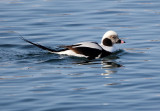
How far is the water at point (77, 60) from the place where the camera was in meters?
8.49

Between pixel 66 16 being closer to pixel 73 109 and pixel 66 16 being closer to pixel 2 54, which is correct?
pixel 2 54

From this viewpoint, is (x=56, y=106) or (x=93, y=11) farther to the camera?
(x=93, y=11)

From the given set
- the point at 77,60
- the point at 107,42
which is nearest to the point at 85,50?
the point at 77,60

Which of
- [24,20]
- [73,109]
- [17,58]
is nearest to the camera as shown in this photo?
[73,109]

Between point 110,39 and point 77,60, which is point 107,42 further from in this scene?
point 77,60

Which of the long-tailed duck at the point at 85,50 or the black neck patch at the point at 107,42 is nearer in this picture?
the long-tailed duck at the point at 85,50

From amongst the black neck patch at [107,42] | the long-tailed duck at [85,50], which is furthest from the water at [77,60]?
the black neck patch at [107,42]

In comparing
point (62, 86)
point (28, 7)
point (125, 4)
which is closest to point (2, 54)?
point (62, 86)

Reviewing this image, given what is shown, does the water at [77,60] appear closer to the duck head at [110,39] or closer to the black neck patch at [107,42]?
the duck head at [110,39]

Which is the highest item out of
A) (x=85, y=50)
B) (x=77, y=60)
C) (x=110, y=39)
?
(x=110, y=39)

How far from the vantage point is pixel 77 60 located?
12.0m

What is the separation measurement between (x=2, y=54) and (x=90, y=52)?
82.6 inches

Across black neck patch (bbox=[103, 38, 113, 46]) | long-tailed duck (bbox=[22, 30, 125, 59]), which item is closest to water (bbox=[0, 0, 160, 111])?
long-tailed duck (bbox=[22, 30, 125, 59])

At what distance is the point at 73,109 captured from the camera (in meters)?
8.02
